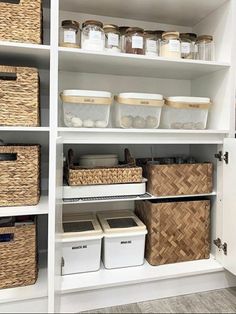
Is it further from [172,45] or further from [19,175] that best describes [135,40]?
[19,175]

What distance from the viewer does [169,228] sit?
5.00 feet

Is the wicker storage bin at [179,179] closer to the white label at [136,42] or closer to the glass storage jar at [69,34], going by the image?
the white label at [136,42]

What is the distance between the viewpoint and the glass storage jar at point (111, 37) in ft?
4.61

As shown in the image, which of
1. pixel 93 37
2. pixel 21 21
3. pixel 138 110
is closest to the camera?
pixel 21 21

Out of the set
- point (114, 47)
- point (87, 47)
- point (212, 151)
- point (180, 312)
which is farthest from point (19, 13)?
point (180, 312)

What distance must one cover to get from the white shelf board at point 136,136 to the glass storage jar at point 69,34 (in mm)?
428

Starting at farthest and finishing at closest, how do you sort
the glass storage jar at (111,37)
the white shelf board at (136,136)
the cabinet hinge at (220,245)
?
the cabinet hinge at (220,245)
the glass storage jar at (111,37)
the white shelf board at (136,136)

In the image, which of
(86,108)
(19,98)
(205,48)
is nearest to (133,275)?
(86,108)

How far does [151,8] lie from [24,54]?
0.79 metres

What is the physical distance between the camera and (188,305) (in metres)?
1.40

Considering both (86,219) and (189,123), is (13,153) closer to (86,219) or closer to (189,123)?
(86,219)

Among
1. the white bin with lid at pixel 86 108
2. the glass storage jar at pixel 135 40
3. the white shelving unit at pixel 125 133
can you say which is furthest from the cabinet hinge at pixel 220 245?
the glass storage jar at pixel 135 40

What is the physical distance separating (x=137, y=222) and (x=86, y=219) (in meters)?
0.30

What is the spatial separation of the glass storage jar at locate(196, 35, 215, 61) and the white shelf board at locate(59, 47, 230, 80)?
8cm
